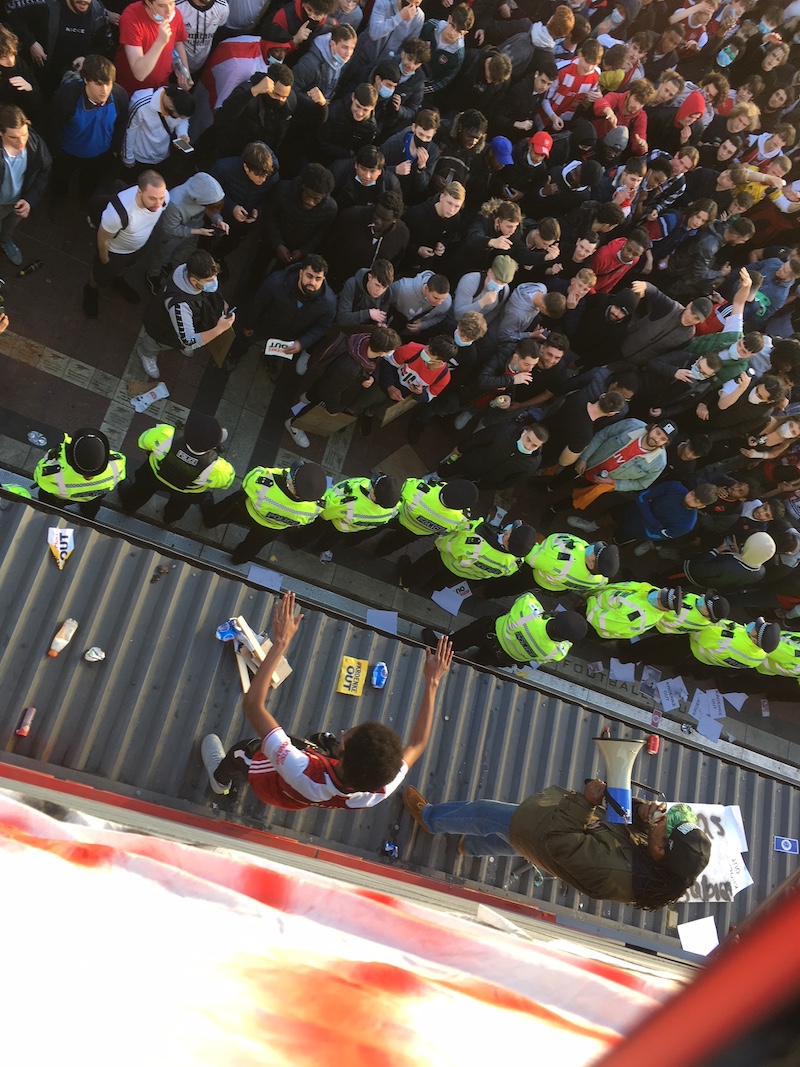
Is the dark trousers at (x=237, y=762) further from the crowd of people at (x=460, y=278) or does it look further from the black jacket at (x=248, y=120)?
the black jacket at (x=248, y=120)

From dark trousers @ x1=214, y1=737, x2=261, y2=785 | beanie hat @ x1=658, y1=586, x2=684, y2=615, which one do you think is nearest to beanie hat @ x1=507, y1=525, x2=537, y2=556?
beanie hat @ x1=658, y1=586, x2=684, y2=615

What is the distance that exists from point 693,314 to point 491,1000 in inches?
312

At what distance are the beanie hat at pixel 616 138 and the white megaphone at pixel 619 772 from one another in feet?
23.8

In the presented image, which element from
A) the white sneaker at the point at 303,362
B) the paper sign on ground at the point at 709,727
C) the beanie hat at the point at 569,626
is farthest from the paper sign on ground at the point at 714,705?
the white sneaker at the point at 303,362

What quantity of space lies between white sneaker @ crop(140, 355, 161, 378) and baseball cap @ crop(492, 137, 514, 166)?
460 cm

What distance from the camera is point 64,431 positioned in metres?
7.41

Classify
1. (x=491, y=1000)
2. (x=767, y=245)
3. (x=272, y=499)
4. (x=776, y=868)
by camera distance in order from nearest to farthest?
(x=491, y=1000)
(x=272, y=499)
(x=776, y=868)
(x=767, y=245)

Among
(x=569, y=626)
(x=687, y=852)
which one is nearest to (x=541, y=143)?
(x=569, y=626)

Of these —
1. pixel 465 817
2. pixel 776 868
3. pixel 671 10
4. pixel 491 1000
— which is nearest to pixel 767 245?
pixel 671 10

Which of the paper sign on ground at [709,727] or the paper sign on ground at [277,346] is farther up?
the paper sign on ground at [277,346]

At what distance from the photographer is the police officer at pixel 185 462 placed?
5.73 metres

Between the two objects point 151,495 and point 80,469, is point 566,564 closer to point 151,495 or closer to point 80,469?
point 151,495

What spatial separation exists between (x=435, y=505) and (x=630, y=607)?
2315mm

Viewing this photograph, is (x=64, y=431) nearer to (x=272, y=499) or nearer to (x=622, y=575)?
(x=272, y=499)
